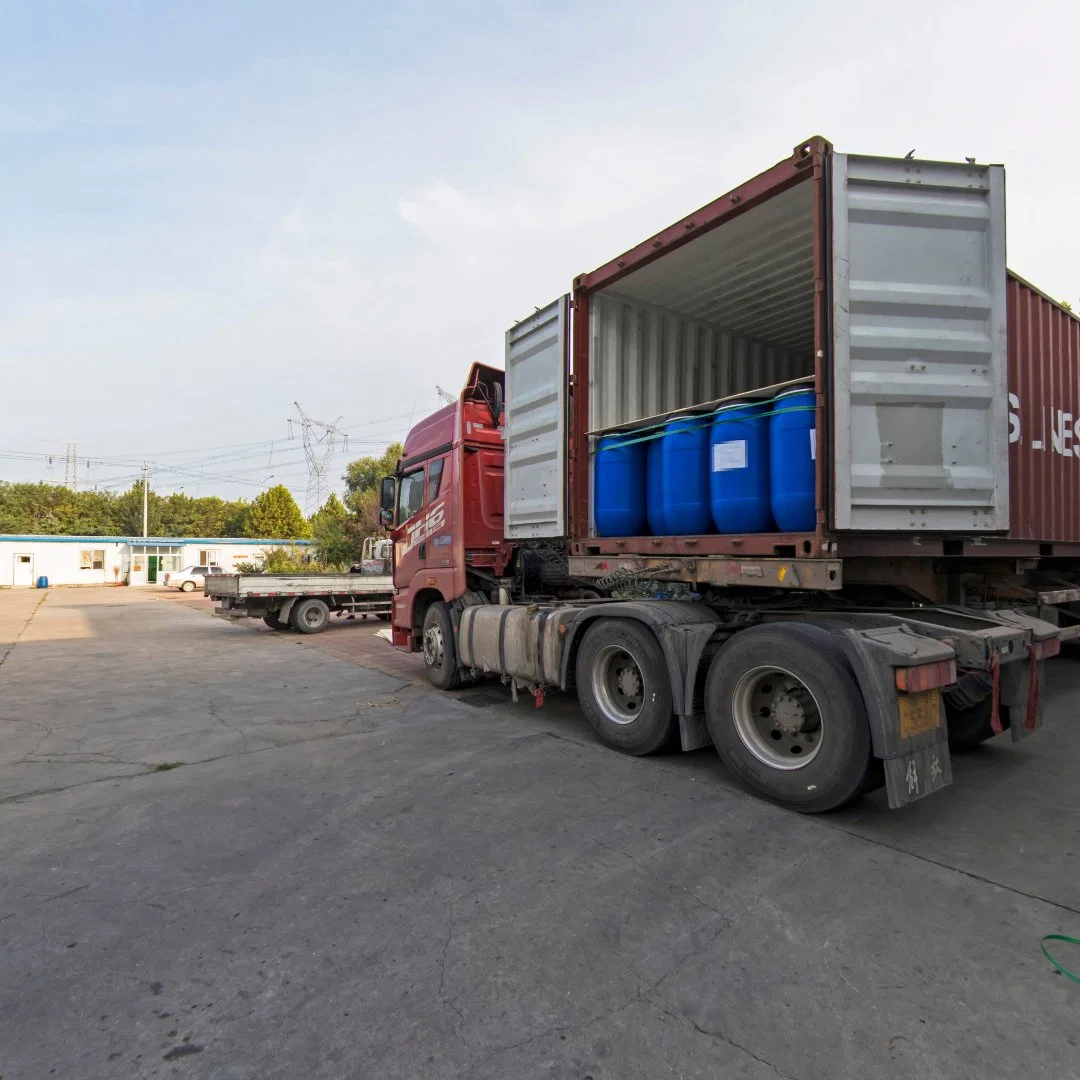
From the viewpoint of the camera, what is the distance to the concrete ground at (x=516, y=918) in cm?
209

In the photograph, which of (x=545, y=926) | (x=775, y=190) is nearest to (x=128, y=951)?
(x=545, y=926)

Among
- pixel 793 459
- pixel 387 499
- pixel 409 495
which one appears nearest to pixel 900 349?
pixel 793 459

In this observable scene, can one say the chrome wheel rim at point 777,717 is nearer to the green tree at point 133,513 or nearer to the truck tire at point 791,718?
the truck tire at point 791,718

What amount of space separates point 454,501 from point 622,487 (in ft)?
8.90

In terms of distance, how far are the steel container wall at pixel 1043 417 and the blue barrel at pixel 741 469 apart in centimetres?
195

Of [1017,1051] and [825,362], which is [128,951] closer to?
[1017,1051]

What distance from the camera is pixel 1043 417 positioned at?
543 centimetres

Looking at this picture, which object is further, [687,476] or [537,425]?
[537,425]

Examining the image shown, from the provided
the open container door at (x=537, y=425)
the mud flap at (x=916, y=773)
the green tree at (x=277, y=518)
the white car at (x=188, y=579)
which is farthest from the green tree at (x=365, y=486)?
the mud flap at (x=916, y=773)

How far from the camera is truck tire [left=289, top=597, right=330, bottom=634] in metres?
15.0

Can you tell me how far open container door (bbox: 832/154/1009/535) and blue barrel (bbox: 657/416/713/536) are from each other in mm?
1221

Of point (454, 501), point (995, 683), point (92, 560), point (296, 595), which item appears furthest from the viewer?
point (92, 560)

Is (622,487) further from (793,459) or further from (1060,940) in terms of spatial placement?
(1060,940)

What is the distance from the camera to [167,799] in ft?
14.3
